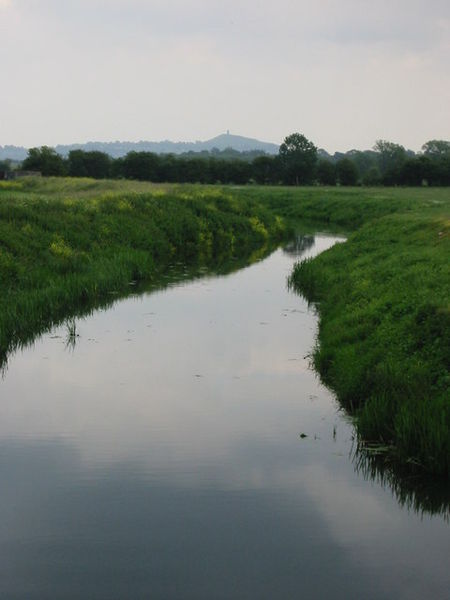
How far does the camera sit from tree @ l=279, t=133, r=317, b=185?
115750 mm

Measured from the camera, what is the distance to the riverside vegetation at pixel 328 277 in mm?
12969

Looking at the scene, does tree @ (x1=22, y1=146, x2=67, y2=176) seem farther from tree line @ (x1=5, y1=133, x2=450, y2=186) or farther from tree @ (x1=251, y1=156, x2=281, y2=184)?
tree @ (x1=251, y1=156, x2=281, y2=184)

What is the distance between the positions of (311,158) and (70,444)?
110159 millimetres

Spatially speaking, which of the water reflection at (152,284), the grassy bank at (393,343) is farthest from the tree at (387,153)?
the grassy bank at (393,343)

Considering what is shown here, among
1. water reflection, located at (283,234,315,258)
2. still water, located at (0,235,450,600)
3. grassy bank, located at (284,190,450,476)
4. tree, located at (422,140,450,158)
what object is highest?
tree, located at (422,140,450,158)

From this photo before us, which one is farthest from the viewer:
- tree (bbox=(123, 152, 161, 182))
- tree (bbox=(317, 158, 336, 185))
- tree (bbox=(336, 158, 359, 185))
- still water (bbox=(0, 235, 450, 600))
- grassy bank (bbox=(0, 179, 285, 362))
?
tree (bbox=(317, 158, 336, 185))

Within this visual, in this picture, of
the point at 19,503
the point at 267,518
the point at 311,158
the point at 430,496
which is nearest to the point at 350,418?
the point at 430,496

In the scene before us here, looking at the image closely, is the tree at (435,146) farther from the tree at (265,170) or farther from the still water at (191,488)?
the still water at (191,488)

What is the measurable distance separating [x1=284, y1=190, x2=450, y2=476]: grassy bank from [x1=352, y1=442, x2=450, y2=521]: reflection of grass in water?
0.17 metres

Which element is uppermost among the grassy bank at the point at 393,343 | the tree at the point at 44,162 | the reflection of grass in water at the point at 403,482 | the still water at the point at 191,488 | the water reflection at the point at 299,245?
the tree at the point at 44,162

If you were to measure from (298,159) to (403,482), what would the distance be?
110364 mm

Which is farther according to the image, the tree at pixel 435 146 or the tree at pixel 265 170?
the tree at pixel 435 146

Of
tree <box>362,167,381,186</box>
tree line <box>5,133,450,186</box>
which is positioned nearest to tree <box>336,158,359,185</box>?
tree line <box>5,133,450,186</box>

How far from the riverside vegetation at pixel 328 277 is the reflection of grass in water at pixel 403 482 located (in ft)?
0.51
